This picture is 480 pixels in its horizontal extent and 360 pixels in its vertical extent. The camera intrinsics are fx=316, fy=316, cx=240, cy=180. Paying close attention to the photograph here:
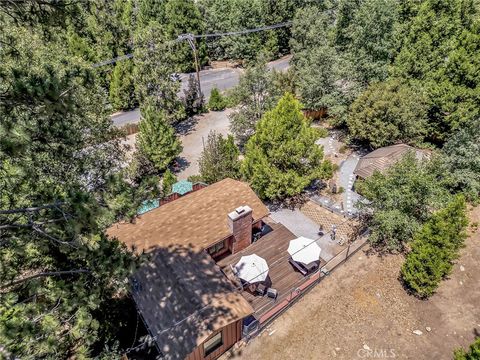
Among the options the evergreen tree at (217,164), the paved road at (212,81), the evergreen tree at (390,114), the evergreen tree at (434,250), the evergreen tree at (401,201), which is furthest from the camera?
the paved road at (212,81)

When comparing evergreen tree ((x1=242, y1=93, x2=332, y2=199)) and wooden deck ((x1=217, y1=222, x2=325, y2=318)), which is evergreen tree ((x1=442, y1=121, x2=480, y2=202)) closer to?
evergreen tree ((x1=242, y1=93, x2=332, y2=199))

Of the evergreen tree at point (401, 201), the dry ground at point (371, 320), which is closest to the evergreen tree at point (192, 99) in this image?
the evergreen tree at point (401, 201)

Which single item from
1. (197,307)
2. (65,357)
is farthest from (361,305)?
(65,357)

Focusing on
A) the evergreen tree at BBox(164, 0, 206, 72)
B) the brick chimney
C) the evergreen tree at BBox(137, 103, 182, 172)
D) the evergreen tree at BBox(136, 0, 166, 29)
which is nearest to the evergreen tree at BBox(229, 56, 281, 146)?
the evergreen tree at BBox(137, 103, 182, 172)

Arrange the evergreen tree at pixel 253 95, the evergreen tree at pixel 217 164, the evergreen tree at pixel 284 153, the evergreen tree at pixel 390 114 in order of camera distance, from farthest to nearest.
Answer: the evergreen tree at pixel 253 95 < the evergreen tree at pixel 390 114 < the evergreen tree at pixel 217 164 < the evergreen tree at pixel 284 153

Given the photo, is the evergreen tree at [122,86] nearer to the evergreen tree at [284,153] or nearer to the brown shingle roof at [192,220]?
the evergreen tree at [284,153]

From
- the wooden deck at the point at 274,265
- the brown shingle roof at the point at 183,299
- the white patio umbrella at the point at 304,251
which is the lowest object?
the wooden deck at the point at 274,265

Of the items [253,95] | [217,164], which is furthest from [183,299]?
[253,95]
